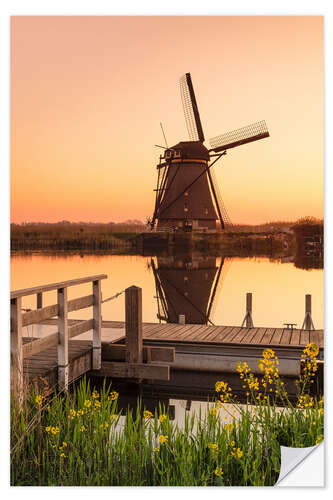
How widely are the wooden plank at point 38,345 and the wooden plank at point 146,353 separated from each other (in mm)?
1091

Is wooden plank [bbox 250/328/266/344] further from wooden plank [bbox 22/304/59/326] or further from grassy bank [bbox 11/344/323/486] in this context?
wooden plank [bbox 22/304/59/326]

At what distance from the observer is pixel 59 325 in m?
4.22

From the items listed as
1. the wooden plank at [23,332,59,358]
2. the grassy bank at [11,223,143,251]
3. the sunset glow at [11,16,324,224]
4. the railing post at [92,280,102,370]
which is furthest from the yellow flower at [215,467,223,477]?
the railing post at [92,280,102,370]

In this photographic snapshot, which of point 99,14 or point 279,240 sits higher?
point 99,14

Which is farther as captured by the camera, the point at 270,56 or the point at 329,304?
the point at 270,56

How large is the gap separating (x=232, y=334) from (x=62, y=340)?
2.82 meters

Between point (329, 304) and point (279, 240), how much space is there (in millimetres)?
1534

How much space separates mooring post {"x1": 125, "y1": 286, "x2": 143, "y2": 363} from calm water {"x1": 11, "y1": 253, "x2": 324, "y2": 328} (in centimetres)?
64

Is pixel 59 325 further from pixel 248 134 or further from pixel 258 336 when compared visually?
pixel 258 336

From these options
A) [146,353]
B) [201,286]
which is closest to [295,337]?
[146,353]

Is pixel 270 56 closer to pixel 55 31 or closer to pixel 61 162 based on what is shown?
pixel 55 31

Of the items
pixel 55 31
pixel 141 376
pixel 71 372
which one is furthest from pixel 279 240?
pixel 55 31

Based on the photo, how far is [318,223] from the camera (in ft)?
12.5

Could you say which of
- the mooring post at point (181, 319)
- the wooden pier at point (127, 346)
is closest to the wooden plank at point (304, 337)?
the wooden pier at point (127, 346)
